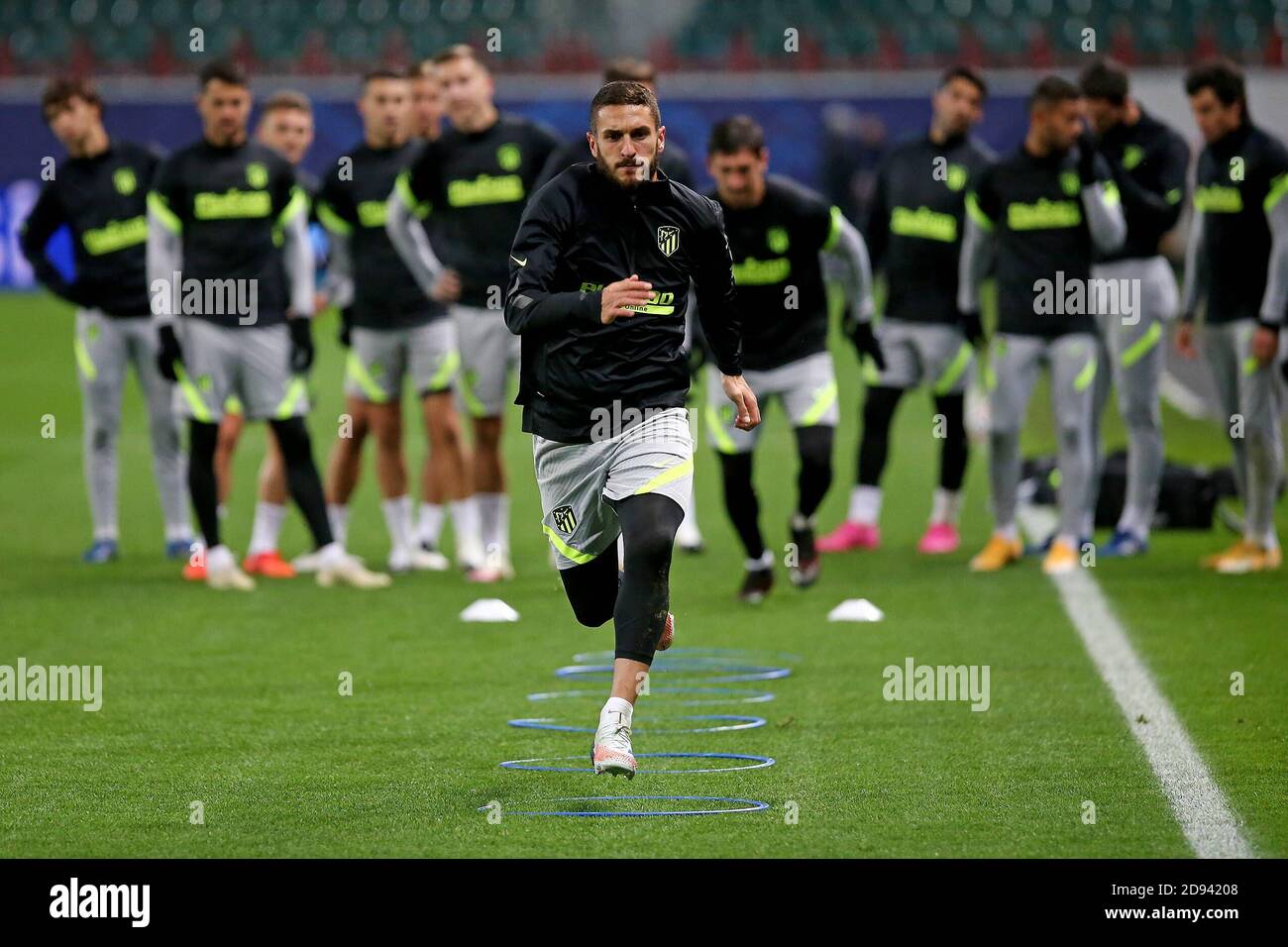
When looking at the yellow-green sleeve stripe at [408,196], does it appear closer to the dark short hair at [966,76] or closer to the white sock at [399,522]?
the white sock at [399,522]

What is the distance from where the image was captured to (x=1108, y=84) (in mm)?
10742

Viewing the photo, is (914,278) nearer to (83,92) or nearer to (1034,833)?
(83,92)

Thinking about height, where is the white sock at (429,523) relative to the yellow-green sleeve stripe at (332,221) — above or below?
below

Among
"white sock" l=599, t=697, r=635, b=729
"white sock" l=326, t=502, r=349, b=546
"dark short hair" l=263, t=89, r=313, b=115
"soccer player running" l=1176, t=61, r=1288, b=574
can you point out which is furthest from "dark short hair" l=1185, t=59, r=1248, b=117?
"white sock" l=599, t=697, r=635, b=729

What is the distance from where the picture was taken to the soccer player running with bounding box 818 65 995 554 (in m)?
11.8

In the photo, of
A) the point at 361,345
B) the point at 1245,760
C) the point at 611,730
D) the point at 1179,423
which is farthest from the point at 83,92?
the point at 1179,423

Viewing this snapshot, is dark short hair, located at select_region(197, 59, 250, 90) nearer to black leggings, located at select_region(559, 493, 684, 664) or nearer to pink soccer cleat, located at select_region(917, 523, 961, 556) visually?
pink soccer cleat, located at select_region(917, 523, 961, 556)

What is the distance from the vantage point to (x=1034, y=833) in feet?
17.6

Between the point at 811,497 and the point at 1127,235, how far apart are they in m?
2.75

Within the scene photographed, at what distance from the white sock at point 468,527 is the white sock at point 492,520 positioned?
96 mm

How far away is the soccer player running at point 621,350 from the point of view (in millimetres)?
6070

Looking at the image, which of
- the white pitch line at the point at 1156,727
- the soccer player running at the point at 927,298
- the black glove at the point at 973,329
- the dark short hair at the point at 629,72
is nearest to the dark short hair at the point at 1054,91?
the soccer player running at the point at 927,298

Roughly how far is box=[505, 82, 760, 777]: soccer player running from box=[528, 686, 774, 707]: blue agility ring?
0.98 m

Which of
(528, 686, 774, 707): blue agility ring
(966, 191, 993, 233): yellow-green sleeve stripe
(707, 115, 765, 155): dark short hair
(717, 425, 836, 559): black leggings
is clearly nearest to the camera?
(528, 686, 774, 707): blue agility ring
